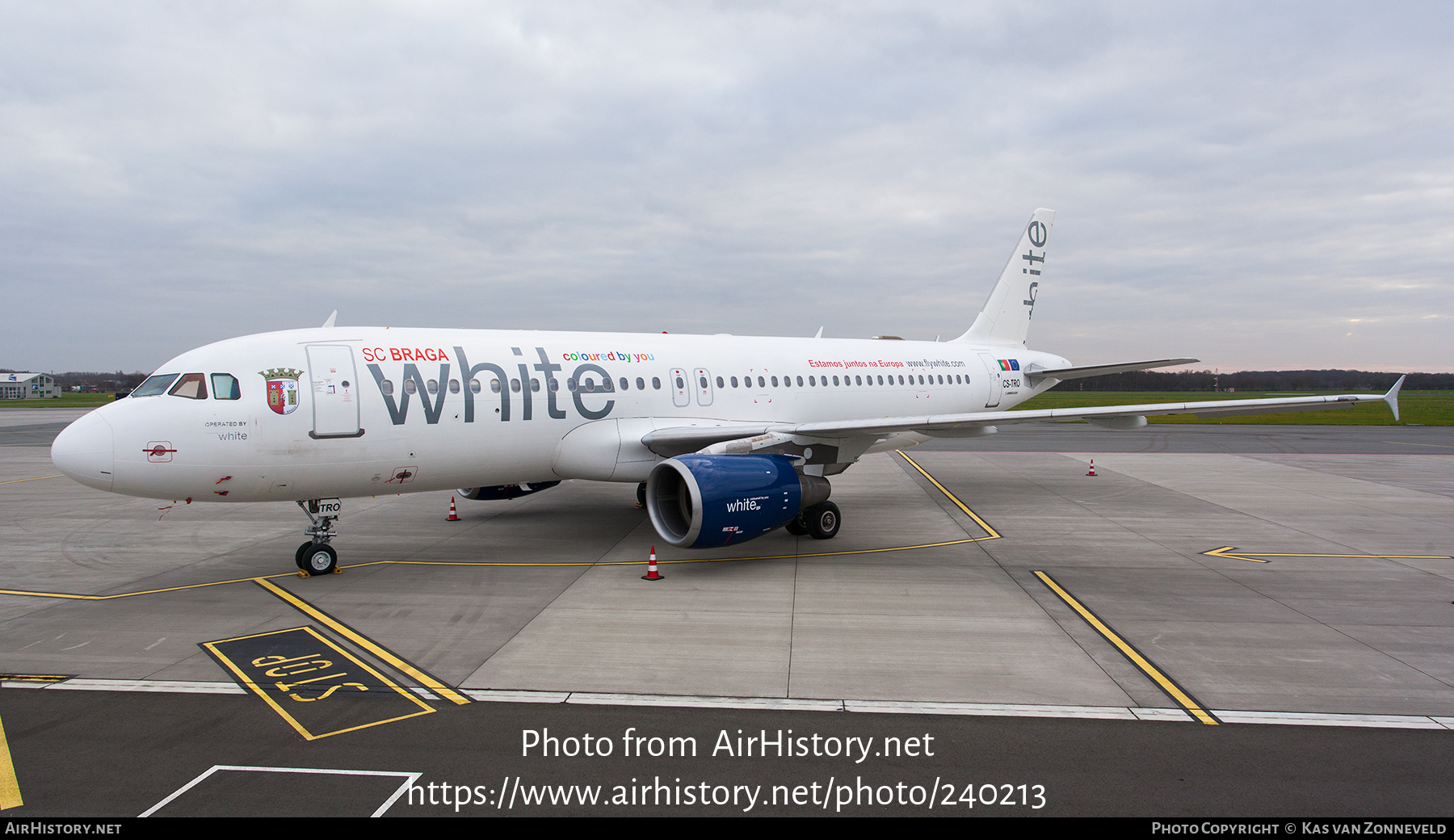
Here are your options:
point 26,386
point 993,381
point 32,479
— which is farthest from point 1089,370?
point 26,386

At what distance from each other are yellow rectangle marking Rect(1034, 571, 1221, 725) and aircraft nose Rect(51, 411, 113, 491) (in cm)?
1315

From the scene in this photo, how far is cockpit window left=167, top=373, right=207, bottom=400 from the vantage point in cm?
1048

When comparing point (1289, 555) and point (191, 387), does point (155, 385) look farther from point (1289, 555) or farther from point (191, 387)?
point (1289, 555)

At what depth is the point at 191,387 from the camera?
1055 cm

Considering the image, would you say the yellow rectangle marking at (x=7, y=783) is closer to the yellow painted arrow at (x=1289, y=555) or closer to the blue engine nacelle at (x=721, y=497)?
the blue engine nacelle at (x=721, y=497)

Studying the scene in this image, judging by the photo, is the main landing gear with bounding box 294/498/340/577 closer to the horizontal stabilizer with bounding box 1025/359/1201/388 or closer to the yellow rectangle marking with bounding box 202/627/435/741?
the yellow rectangle marking with bounding box 202/627/435/741

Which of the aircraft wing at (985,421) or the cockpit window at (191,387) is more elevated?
the cockpit window at (191,387)

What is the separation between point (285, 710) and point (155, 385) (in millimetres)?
6301

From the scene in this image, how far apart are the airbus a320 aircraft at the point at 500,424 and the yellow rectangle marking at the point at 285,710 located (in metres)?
2.75

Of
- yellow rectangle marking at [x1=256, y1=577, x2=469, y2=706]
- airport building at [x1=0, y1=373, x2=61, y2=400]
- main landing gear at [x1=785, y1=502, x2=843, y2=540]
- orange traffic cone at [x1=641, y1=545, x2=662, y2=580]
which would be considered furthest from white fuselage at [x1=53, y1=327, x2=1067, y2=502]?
airport building at [x1=0, y1=373, x2=61, y2=400]

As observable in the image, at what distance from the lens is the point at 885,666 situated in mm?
8039

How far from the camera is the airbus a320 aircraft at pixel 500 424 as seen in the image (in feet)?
34.3

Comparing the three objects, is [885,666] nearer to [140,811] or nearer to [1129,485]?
[140,811]

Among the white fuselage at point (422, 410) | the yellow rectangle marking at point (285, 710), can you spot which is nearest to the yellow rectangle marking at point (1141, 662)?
the yellow rectangle marking at point (285, 710)
